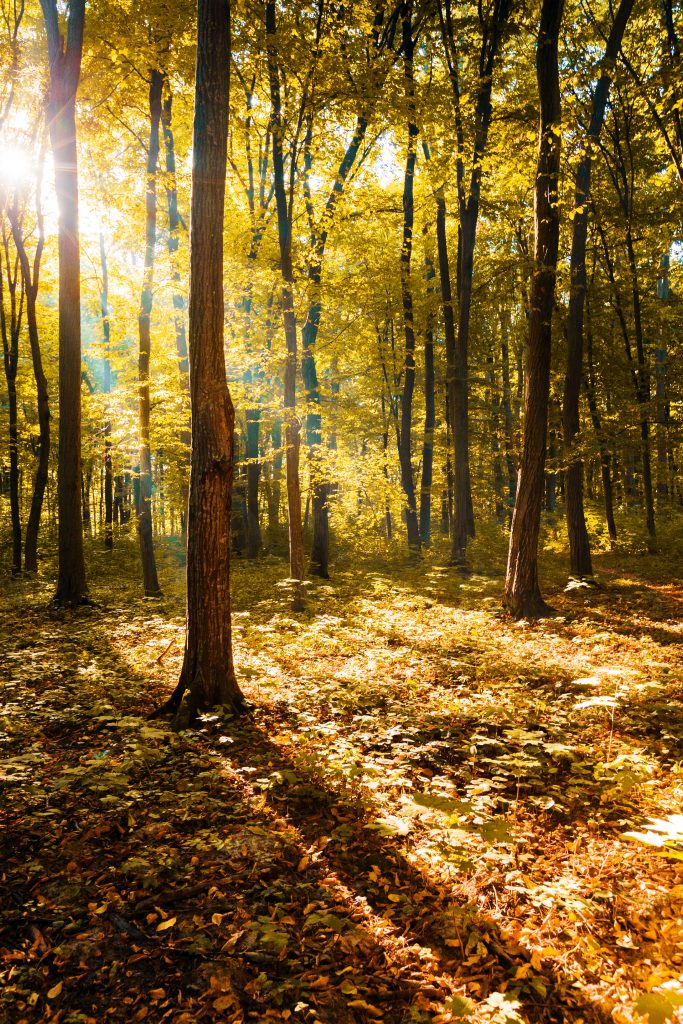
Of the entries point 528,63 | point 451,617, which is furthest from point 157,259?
point 528,63

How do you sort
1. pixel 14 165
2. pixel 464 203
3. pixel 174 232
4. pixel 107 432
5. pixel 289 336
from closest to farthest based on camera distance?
pixel 289 336, pixel 174 232, pixel 464 203, pixel 14 165, pixel 107 432

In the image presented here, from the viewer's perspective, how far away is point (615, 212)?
13.0m

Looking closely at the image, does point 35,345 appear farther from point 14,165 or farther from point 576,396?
point 576,396

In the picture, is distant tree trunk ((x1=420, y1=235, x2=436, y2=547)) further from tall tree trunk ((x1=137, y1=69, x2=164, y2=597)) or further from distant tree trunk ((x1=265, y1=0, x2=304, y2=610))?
tall tree trunk ((x1=137, y1=69, x2=164, y2=597))

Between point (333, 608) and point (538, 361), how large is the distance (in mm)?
5748

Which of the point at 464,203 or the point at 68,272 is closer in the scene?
the point at 68,272

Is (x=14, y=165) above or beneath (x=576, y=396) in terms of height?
above

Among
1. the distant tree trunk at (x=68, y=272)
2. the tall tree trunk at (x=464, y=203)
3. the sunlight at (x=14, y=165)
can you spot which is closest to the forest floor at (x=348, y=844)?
the distant tree trunk at (x=68, y=272)

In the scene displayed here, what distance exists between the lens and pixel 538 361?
346 inches

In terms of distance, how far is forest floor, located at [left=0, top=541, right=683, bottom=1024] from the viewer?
7.79 feet

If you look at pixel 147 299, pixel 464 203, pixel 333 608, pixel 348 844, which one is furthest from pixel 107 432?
pixel 348 844

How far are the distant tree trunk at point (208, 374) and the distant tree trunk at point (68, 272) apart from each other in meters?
5.72

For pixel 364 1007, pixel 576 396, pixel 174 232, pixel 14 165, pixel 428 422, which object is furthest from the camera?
pixel 428 422

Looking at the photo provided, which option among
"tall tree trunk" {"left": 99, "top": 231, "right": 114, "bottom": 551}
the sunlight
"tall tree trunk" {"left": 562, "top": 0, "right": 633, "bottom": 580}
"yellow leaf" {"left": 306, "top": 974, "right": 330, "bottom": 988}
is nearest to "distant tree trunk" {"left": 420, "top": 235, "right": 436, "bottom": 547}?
"tall tree trunk" {"left": 562, "top": 0, "right": 633, "bottom": 580}
